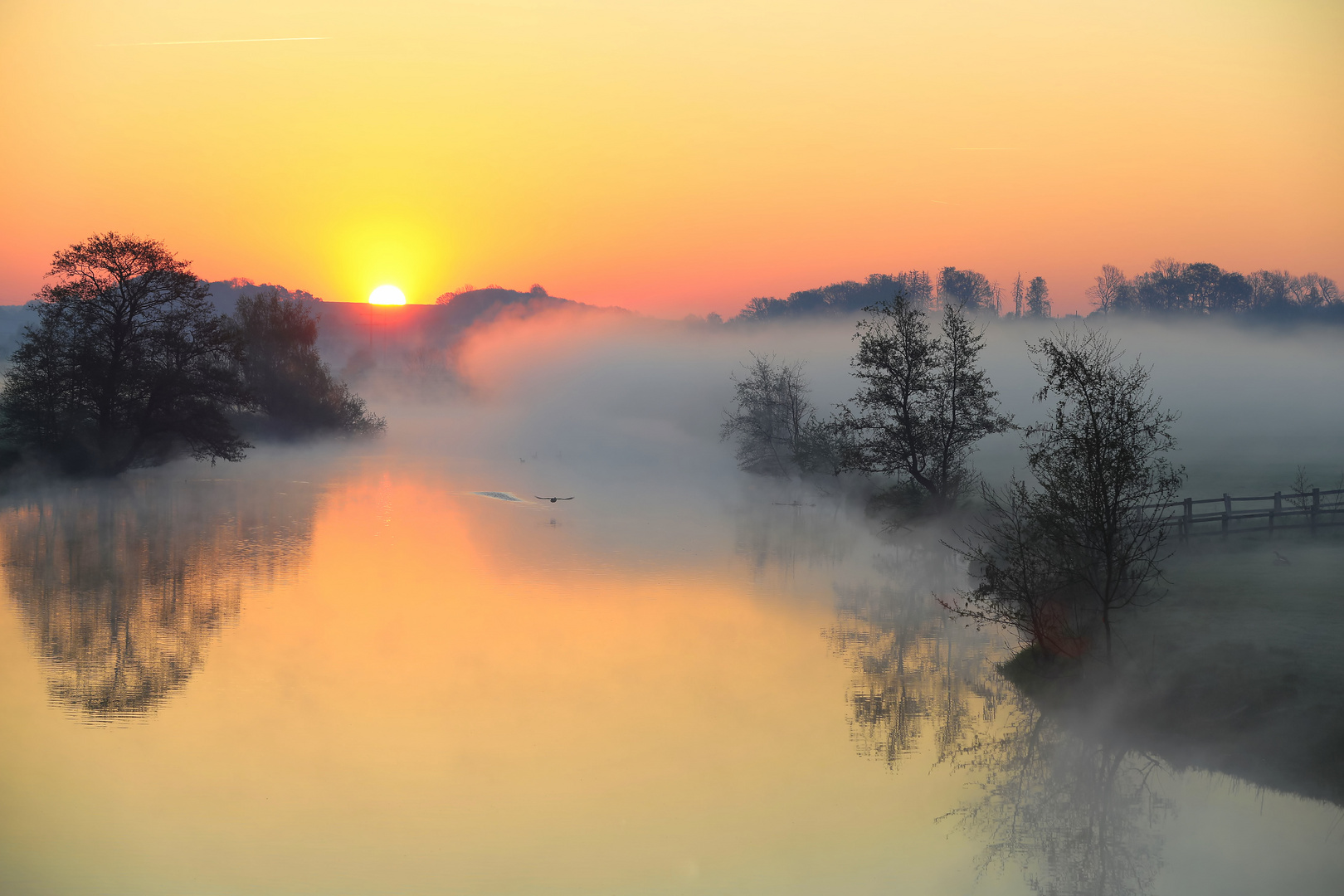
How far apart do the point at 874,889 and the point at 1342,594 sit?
1759 cm

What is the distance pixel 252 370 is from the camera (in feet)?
326

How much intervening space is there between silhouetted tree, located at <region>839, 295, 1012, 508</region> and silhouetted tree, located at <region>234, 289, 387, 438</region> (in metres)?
70.8

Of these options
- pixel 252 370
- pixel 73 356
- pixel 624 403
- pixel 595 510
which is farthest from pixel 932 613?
pixel 624 403

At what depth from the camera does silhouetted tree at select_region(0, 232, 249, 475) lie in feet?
213

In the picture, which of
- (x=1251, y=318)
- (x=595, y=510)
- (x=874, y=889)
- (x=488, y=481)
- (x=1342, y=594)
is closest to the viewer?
(x=874, y=889)

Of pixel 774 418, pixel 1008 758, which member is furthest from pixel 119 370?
pixel 1008 758

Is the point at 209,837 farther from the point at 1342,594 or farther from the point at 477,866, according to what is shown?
the point at 1342,594

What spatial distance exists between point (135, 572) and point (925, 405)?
3624 centimetres

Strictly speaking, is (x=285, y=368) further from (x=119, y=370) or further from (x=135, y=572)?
(x=135, y=572)

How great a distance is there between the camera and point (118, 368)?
221 ft

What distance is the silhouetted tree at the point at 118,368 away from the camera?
6500cm

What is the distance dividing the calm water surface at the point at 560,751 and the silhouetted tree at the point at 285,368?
56.0 meters

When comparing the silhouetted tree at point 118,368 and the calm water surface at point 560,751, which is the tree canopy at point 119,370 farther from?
the calm water surface at point 560,751

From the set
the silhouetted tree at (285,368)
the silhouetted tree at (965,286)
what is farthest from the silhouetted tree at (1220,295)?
the silhouetted tree at (285,368)
